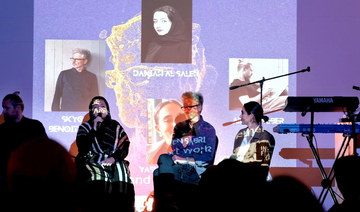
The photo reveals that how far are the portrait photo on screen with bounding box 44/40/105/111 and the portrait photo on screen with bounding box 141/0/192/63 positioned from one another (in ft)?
1.94

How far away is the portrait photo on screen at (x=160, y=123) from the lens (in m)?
6.24

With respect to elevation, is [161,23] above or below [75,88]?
above

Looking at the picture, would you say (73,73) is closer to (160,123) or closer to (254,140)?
(160,123)

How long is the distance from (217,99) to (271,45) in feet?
3.26

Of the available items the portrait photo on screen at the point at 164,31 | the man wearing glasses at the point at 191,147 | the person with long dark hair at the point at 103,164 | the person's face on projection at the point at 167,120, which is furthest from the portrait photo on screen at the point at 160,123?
the person with long dark hair at the point at 103,164

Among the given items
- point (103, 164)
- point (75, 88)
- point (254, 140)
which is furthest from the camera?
point (75, 88)

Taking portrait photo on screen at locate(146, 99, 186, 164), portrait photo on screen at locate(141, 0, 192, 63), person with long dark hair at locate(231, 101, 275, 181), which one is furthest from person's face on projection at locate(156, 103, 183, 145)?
person with long dark hair at locate(231, 101, 275, 181)

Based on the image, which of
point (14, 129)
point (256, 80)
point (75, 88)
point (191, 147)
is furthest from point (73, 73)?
point (256, 80)

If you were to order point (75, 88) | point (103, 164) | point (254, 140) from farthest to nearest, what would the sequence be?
point (75, 88)
point (254, 140)
point (103, 164)

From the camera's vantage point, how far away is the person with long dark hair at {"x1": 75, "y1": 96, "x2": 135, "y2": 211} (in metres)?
4.93

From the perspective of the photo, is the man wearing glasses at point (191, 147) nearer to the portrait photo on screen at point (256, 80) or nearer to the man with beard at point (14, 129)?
the portrait photo on screen at point (256, 80)

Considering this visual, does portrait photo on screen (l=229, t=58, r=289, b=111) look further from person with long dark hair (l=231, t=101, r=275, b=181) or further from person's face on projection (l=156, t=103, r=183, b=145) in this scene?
person with long dark hair (l=231, t=101, r=275, b=181)

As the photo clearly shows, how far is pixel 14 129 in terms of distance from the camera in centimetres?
500

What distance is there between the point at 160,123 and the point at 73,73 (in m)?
1.29
